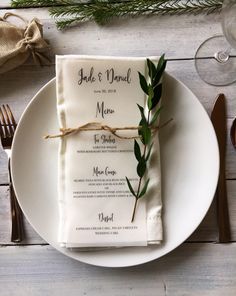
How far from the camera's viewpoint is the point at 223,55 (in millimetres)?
795

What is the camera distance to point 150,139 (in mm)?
714

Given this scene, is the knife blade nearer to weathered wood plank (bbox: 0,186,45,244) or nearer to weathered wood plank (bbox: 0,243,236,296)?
weathered wood plank (bbox: 0,243,236,296)

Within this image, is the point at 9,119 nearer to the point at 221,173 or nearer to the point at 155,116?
the point at 155,116

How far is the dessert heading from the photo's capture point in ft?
2.35

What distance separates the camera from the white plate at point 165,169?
2.37ft

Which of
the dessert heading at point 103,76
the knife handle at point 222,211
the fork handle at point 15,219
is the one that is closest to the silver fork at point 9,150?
the fork handle at point 15,219

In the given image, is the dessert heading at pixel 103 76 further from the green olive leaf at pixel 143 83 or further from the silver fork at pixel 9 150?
the silver fork at pixel 9 150

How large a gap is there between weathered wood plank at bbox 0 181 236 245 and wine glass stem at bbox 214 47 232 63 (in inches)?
7.5

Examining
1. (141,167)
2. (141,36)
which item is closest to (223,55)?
(141,36)

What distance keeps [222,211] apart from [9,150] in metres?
0.33

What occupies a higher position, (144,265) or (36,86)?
(36,86)

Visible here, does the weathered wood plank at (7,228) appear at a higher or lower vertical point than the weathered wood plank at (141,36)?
lower

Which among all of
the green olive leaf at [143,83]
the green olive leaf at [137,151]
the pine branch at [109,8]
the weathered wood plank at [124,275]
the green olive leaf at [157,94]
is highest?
the pine branch at [109,8]

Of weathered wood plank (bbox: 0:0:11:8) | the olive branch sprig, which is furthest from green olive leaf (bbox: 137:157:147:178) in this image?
weathered wood plank (bbox: 0:0:11:8)
